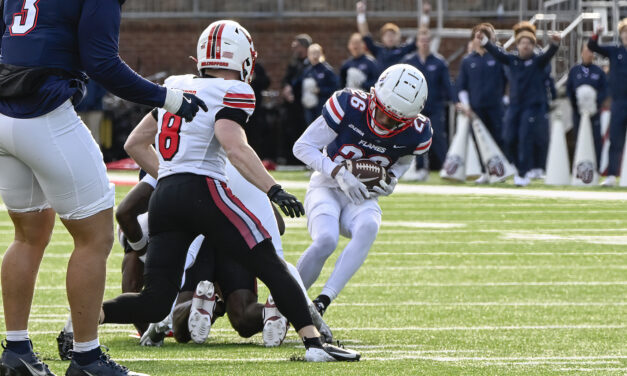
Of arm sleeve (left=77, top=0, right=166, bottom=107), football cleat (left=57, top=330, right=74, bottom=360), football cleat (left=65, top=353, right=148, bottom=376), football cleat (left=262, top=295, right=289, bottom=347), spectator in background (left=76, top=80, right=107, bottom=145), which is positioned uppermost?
arm sleeve (left=77, top=0, right=166, bottom=107)

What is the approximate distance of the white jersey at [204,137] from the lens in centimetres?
596

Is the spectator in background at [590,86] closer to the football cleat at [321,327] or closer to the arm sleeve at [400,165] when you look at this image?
the arm sleeve at [400,165]

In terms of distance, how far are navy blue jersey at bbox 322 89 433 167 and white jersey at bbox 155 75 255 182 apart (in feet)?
5.26

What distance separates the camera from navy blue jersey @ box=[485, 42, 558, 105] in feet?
56.2

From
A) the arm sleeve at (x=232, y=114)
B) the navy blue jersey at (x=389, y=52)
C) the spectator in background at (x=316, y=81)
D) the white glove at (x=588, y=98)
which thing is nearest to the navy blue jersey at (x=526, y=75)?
the white glove at (x=588, y=98)

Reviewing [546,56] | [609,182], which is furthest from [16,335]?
[546,56]

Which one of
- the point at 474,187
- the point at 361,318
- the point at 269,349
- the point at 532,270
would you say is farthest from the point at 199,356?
the point at 474,187

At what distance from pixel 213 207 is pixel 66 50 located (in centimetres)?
105

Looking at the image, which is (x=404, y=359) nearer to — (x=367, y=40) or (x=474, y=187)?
(x=474, y=187)

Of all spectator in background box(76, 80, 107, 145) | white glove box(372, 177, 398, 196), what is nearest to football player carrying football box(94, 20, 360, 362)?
white glove box(372, 177, 398, 196)

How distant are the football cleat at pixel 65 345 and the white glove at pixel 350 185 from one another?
6.06ft

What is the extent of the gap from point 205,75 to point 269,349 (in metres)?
1.30

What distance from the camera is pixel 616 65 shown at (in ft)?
55.8

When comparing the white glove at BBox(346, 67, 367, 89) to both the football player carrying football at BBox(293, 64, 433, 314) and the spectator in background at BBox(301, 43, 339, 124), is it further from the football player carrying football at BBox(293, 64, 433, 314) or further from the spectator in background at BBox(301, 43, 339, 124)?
the football player carrying football at BBox(293, 64, 433, 314)
